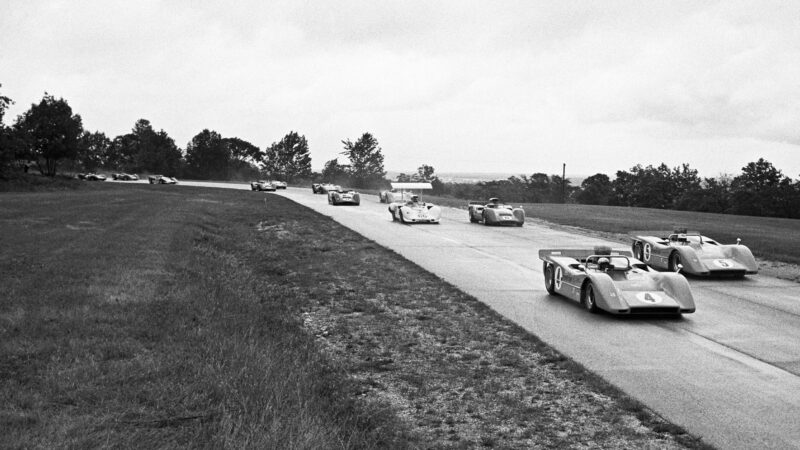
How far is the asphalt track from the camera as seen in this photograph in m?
7.27

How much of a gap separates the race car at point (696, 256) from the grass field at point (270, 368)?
6320 millimetres

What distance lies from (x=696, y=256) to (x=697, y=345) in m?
7.40

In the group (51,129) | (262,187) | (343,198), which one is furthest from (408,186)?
(51,129)

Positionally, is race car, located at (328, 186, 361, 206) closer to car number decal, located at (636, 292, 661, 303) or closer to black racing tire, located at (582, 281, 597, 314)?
black racing tire, located at (582, 281, 597, 314)

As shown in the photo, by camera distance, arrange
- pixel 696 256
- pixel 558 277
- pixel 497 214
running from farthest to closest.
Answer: pixel 497 214, pixel 696 256, pixel 558 277

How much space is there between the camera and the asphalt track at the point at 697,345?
23.9ft

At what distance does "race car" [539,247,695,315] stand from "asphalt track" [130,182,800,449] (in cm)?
23

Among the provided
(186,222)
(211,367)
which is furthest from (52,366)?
(186,222)


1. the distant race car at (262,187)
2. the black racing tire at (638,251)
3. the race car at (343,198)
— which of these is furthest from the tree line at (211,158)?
the black racing tire at (638,251)

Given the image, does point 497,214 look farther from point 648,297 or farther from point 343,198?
point 648,297

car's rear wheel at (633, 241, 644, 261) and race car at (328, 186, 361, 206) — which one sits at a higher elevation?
race car at (328, 186, 361, 206)

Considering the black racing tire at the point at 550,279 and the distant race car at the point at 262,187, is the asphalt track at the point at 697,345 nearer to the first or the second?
the black racing tire at the point at 550,279

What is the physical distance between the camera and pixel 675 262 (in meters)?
17.8

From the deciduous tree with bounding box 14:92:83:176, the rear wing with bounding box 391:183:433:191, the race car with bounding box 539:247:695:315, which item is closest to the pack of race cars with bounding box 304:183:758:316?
the race car with bounding box 539:247:695:315
